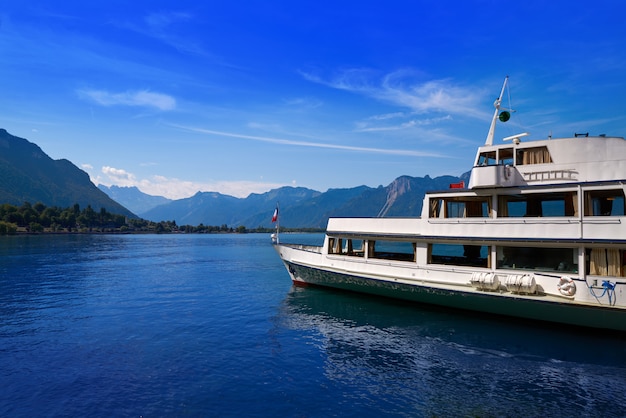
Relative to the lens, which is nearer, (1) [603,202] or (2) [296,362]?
(2) [296,362]

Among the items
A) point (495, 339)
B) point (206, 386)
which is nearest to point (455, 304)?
point (495, 339)

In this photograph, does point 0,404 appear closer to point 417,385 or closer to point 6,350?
point 6,350

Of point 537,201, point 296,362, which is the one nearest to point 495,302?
point 537,201

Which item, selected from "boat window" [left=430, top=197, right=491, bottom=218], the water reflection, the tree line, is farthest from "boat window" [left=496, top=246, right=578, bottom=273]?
the tree line

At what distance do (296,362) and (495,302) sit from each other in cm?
1081

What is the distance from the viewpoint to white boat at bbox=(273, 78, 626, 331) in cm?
1794

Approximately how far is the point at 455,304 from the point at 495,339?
3.61m

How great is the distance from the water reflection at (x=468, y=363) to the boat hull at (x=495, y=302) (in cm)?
79

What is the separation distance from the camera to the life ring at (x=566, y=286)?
59.0 feet

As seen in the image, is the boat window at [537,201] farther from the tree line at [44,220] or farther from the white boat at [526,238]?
the tree line at [44,220]

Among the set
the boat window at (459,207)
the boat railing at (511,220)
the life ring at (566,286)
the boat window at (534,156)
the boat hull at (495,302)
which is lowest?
the boat hull at (495,302)

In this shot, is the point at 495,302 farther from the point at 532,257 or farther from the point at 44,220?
the point at 44,220

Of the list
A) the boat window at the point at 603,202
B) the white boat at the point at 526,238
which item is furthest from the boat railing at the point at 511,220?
the boat window at the point at 603,202

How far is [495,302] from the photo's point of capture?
2011 cm
